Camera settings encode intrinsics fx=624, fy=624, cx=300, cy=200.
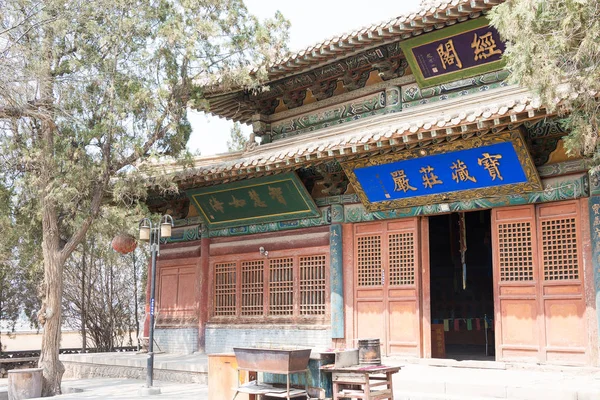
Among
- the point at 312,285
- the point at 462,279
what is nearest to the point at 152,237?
the point at 312,285

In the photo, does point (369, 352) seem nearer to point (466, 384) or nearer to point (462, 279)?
point (466, 384)

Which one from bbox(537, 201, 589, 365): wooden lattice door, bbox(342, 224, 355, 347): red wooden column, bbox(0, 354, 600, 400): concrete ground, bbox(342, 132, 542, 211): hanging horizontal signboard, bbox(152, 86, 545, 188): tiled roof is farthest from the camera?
bbox(342, 224, 355, 347): red wooden column

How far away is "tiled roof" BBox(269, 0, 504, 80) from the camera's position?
324 inches

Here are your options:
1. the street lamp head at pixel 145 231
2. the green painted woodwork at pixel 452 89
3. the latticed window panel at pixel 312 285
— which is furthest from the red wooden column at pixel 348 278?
the street lamp head at pixel 145 231

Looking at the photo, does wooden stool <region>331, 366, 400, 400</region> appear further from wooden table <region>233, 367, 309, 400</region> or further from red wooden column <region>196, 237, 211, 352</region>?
red wooden column <region>196, 237, 211, 352</region>

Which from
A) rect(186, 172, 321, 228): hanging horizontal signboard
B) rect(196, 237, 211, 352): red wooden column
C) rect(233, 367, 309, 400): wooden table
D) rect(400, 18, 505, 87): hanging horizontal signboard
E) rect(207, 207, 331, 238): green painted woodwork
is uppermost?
rect(400, 18, 505, 87): hanging horizontal signboard

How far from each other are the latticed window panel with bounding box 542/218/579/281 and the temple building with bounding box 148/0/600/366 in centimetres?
2

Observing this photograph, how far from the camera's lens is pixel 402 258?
30.6 ft

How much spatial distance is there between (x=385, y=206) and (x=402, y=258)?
823 mm

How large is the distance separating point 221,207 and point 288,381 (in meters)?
5.89

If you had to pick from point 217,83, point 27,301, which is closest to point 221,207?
point 217,83

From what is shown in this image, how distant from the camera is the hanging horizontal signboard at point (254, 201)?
33.5 feet

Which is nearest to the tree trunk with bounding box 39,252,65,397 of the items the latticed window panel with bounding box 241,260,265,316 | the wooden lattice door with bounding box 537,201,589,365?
the latticed window panel with bounding box 241,260,265,316

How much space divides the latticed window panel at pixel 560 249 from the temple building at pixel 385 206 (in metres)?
0.02
